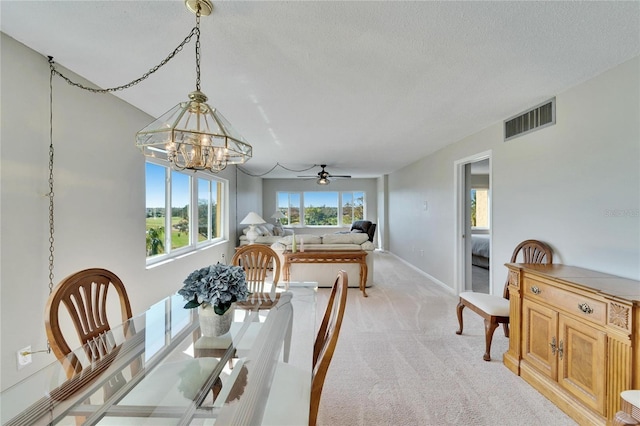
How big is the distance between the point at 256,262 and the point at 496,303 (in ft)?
7.49

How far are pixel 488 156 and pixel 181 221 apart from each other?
4.50 metres

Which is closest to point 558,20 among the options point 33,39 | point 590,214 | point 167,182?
point 590,214

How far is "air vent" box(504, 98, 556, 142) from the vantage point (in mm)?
2592

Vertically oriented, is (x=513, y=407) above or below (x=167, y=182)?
below

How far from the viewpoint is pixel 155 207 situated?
11.7ft

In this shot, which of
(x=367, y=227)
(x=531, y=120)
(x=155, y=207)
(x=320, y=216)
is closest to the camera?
(x=531, y=120)

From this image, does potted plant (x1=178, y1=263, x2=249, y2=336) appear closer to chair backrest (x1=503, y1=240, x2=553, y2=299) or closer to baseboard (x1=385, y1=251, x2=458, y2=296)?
chair backrest (x1=503, y1=240, x2=553, y2=299)

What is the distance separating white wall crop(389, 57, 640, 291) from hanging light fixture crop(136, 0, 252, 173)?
2.66 m

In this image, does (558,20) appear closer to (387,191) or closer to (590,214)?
(590,214)

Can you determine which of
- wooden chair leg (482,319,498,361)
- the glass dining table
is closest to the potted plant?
the glass dining table

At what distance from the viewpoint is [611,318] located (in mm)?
1539

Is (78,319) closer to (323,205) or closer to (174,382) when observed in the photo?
(174,382)

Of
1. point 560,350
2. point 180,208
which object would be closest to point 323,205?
point 180,208

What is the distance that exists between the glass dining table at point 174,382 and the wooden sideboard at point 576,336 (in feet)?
5.55
